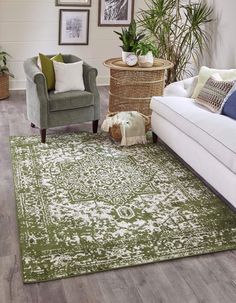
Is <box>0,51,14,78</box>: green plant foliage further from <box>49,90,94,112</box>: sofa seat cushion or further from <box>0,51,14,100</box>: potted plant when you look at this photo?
<box>49,90,94,112</box>: sofa seat cushion

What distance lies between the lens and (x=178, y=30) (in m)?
5.52

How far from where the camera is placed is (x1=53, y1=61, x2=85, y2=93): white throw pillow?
4469mm

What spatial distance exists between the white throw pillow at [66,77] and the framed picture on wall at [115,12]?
2204mm

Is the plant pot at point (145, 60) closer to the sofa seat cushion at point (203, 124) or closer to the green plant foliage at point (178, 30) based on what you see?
the sofa seat cushion at point (203, 124)

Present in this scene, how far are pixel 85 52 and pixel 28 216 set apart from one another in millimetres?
4060

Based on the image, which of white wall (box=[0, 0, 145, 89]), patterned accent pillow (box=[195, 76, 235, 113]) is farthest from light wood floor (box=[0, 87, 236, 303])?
white wall (box=[0, 0, 145, 89])

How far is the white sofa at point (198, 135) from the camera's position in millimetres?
3168

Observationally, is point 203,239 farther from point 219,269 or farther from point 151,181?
point 151,181

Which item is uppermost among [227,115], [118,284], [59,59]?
[59,59]

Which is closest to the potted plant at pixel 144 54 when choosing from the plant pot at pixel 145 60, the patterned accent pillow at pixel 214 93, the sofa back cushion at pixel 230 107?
the plant pot at pixel 145 60

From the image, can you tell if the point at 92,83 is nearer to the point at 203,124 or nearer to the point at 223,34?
the point at 203,124

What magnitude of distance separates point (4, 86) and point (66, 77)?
1.73 metres

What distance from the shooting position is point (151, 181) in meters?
3.63

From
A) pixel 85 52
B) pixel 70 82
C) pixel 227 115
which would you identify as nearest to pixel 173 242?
pixel 227 115
